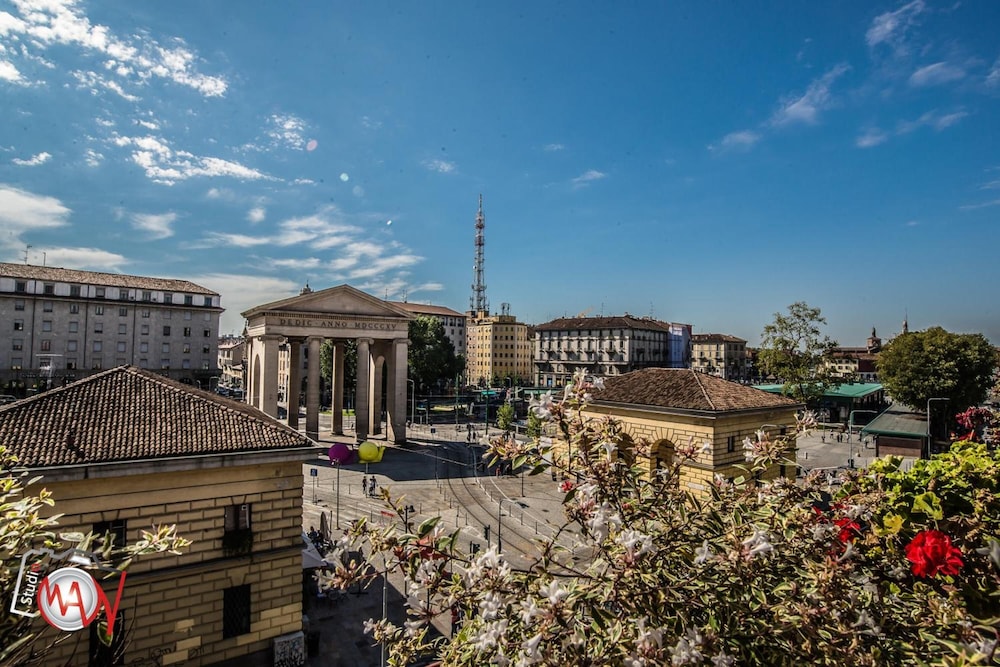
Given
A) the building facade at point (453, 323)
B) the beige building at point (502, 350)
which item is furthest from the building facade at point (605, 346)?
the building facade at point (453, 323)

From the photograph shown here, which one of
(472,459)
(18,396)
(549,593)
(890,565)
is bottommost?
(472,459)

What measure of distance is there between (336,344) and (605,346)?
6137 centimetres

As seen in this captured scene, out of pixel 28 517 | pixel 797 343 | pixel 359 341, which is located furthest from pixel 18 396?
→ pixel 797 343

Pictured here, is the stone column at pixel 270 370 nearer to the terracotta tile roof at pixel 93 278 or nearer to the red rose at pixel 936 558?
the terracotta tile roof at pixel 93 278

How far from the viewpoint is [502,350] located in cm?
11850

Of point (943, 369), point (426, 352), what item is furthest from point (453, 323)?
Result: point (943, 369)

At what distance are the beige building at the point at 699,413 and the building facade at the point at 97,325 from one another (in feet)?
197

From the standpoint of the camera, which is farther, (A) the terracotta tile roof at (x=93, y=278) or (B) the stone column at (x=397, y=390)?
(A) the terracotta tile roof at (x=93, y=278)

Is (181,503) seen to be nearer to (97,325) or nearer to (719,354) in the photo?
(97,325)

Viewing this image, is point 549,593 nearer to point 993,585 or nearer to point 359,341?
point 993,585

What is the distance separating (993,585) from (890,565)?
0.75 meters

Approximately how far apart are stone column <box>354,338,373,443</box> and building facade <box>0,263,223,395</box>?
33.1m

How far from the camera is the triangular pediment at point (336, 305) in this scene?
136 ft

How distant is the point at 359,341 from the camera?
146ft
